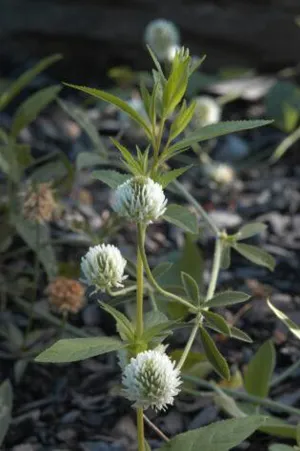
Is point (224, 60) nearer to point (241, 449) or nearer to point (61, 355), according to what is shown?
point (241, 449)

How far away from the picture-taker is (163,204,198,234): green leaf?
1.37 m

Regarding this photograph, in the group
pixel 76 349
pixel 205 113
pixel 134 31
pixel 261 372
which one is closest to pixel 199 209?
pixel 261 372

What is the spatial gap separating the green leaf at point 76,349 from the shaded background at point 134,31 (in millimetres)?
2188

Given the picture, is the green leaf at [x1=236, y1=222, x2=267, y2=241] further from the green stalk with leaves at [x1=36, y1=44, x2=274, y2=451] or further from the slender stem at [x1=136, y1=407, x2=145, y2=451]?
the slender stem at [x1=136, y1=407, x2=145, y2=451]

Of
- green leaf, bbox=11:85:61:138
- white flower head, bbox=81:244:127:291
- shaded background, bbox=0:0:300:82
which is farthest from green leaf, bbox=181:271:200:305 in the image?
shaded background, bbox=0:0:300:82

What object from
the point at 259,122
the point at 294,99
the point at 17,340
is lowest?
the point at 17,340

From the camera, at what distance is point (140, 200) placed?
1.21 metres

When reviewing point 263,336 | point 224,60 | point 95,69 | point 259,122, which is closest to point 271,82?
point 224,60

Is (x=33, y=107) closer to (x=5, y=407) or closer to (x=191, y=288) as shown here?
(x=5, y=407)

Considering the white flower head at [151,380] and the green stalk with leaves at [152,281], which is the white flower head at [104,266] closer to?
the green stalk with leaves at [152,281]

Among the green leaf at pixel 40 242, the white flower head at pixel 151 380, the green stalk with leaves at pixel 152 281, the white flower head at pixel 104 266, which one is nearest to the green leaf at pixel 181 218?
the green stalk with leaves at pixel 152 281

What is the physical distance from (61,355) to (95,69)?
2.33 m

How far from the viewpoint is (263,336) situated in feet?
6.59

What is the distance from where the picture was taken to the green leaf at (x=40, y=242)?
1941 mm
